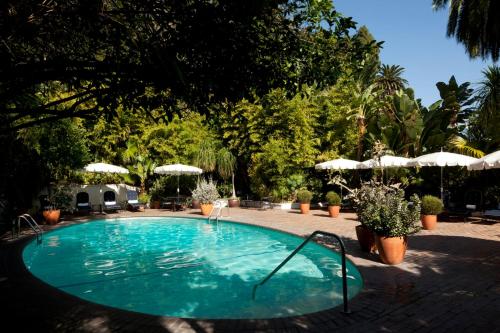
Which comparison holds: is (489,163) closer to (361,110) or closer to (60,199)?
(361,110)

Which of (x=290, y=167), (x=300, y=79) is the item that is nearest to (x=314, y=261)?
(x=300, y=79)

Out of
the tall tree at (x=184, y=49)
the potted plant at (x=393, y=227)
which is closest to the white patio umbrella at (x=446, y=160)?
the potted plant at (x=393, y=227)

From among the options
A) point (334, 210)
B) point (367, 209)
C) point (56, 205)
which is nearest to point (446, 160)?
A: point (334, 210)

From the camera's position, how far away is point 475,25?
12.7 meters

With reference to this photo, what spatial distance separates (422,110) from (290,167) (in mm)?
8816

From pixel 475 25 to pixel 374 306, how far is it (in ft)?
41.1

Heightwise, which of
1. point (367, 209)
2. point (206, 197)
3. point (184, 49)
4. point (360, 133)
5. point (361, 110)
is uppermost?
point (361, 110)

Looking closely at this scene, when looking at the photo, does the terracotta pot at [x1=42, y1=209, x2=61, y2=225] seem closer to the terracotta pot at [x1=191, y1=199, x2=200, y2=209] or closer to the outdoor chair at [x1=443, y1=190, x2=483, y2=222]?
the terracotta pot at [x1=191, y1=199, x2=200, y2=209]

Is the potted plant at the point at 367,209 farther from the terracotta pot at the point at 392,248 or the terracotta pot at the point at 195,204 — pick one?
the terracotta pot at the point at 195,204

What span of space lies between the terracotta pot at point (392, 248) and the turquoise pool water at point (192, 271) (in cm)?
78

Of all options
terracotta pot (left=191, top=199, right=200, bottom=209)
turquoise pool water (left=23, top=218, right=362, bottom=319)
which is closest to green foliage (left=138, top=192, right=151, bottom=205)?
terracotta pot (left=191, top=199, right=200, bottom=209)

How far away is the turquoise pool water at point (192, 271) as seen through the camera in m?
6.84

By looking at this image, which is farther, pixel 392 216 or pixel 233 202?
pixel 233 202

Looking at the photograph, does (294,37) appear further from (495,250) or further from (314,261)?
(495,250)
